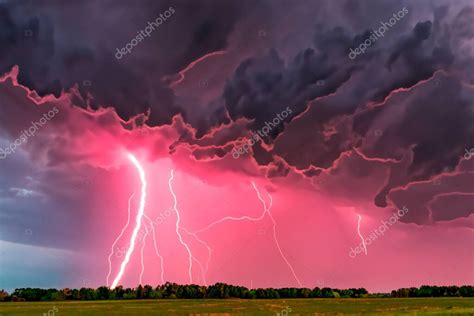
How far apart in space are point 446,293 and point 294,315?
119 metres

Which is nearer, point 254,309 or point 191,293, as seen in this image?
point 254,309

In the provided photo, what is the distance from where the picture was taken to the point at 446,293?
165 m

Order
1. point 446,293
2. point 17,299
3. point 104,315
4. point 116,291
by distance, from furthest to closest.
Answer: point 446,293
point 116,291
point 17,299
point 104,315

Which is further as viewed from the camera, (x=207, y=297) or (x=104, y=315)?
(x=207, y=297)

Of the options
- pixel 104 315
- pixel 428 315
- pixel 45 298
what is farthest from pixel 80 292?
pixel 428 315

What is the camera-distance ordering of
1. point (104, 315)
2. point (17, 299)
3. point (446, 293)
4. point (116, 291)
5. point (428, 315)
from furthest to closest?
point (446, 293) → point (116, 291) → point (17, 299) → point (104, 315) → point (428, 315)

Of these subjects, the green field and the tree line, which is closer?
the green field

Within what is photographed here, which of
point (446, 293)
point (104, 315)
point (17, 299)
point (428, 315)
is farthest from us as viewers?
point (446, 293)

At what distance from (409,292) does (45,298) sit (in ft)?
378

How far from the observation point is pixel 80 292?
498 feet

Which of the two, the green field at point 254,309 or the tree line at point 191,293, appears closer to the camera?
the green field at point 254,309

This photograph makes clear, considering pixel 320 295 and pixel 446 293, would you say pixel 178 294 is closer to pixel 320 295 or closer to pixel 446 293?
pixel 320 295

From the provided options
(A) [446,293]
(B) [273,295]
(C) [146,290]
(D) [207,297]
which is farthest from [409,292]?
(C) [146,290]

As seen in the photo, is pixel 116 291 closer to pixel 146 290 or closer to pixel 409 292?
pixel 146 290
